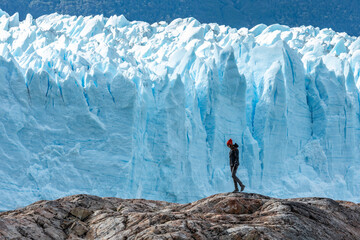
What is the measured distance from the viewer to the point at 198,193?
18703mm

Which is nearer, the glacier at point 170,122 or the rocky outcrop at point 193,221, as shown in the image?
the rocky outcrop at point 193,221

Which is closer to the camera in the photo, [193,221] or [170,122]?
[193,221]

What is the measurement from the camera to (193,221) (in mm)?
5574

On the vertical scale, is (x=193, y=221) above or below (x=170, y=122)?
below

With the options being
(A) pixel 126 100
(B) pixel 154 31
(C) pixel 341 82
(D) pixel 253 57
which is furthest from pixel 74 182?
(B) pixel 154 31

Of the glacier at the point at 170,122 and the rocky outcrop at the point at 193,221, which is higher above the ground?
the glacier at the point at 170,122

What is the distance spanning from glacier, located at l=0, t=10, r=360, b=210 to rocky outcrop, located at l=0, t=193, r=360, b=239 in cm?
995

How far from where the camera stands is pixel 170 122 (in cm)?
1883

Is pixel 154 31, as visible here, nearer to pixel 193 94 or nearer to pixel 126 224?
pixel 193 94

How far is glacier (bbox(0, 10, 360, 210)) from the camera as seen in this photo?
56.1ft

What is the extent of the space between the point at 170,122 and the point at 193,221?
1330cm

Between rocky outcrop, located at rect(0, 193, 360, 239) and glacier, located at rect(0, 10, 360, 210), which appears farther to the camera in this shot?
glacier, located at rect(0, 10, 360, 210)

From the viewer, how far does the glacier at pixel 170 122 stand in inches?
674

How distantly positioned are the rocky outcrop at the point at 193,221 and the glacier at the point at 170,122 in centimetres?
995
